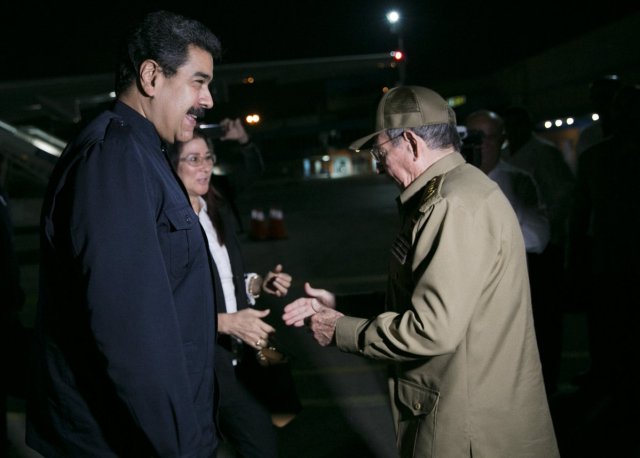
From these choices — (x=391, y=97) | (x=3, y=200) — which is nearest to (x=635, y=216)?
(x=391, y=97)

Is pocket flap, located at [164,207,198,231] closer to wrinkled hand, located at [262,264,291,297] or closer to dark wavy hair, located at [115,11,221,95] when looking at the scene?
dark wavy hair, located at [115,11,221,95]

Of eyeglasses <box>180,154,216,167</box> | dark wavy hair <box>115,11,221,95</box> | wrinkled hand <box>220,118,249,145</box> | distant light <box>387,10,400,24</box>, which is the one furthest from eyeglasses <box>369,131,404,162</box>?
distant light <box>387,10,400,24</box>

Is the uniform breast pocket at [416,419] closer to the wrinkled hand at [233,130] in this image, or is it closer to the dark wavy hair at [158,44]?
the dark wavy hair at [158,44]

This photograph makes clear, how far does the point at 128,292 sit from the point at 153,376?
216mm

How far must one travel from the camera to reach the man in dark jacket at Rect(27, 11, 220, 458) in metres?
1.30

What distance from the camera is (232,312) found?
2.60m

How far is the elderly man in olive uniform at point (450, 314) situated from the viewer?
1.72 metres

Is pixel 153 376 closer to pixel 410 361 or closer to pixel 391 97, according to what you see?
pixel 410 361

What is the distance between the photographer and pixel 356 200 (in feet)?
70.8

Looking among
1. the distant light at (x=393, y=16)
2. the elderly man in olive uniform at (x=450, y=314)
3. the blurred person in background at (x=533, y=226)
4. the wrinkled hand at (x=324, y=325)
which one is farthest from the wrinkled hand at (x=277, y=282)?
the distant light at (x=393, y=16)

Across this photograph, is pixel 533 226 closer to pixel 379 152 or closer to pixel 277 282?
pixel 277 282

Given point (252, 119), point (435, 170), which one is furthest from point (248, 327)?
point (252, 119)

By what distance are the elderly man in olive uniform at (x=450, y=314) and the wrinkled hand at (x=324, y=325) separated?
0.05 ft

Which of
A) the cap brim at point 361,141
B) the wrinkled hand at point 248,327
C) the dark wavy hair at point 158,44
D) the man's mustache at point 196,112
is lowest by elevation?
the wrinkled hand at point 248,327
